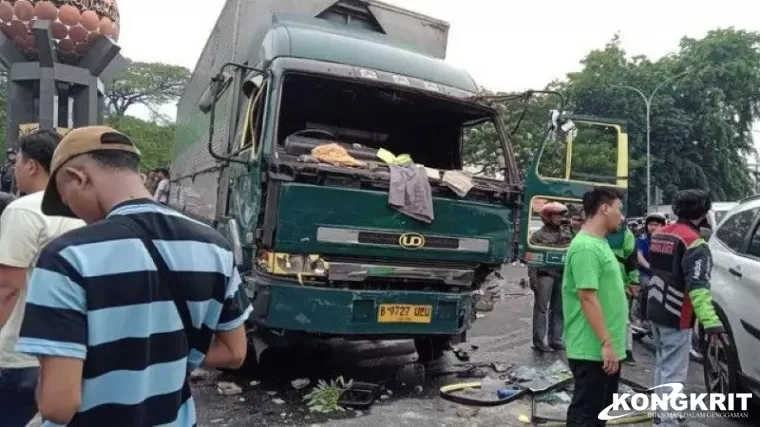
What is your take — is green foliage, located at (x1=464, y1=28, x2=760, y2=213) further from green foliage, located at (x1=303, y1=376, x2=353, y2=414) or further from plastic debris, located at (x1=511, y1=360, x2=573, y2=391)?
green foliage, located at (x1=303, y1=376, x2=353, y2=414)

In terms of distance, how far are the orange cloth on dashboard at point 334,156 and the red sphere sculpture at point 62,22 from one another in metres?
9.16

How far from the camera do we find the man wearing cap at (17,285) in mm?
2391

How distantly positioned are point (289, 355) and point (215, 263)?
489 cm

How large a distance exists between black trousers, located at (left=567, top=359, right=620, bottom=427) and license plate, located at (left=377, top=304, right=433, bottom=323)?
6.06 ft

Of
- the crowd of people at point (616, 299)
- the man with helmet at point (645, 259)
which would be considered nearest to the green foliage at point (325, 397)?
the crowd of people at point (616, 299)

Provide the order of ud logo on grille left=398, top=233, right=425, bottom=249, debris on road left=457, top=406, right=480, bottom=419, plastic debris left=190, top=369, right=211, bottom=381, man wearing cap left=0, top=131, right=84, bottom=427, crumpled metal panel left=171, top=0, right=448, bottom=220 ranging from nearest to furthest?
man wearing cap left=0, top=131, right=84, bottom=427
debris on road left=457, top=406, right=480, bottom=419
ud logo on grille left=398, top=233, right=425, bottom=249
plastic debris left=190, top=369, right=211, bottom=381
crumpled metal panel left=171, top=0, right=448, bottom=220

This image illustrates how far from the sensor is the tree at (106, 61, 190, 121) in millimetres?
38156

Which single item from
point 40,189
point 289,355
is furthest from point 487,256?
point 40,189

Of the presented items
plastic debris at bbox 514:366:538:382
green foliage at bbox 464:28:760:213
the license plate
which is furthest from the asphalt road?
green foliage at bbox 464:28:760:213

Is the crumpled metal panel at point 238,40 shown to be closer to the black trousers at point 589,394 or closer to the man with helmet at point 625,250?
the man with helmet at point 625,250

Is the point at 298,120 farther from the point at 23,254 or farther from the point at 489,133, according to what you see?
the point at 23,254

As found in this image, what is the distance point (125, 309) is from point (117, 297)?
0.04 metres

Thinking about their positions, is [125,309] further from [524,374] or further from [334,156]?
[524,374]

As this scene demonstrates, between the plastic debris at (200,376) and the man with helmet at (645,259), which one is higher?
the man with helmet at (645,259)
